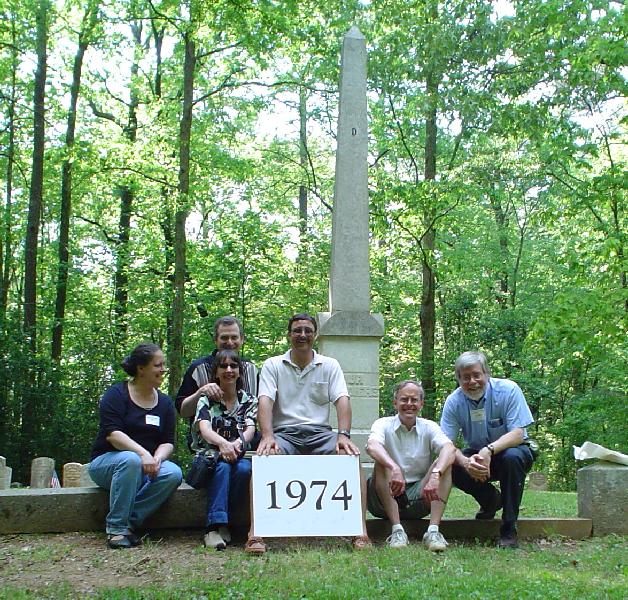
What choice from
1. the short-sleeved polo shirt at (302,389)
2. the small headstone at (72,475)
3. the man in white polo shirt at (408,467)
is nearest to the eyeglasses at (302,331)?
the short-sleeved polo shirt at (302,389)

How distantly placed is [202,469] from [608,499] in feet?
9.01

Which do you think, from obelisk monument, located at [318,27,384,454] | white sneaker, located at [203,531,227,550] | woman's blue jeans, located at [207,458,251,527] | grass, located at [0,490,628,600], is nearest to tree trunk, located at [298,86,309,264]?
obelisk monument, located at [318,27,384,454]

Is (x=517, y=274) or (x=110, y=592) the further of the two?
(x=517, y=274)

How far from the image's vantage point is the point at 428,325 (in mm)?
15633

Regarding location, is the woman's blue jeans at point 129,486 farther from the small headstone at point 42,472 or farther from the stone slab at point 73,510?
the small headstone at point 42,472

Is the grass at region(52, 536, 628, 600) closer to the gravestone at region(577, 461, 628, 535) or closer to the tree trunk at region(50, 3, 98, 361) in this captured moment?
the gravestone at region(577, 461, 628, 535)

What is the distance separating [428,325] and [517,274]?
7199mm

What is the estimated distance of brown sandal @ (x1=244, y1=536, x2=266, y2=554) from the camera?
4367 mm

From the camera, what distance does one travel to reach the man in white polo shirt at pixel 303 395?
4977mm

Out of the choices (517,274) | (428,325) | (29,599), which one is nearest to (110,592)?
(29,599)

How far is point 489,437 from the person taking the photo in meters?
5.08

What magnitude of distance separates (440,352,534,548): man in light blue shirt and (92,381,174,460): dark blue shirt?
1.85 meters

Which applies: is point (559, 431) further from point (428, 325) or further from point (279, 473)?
point (279, 473)

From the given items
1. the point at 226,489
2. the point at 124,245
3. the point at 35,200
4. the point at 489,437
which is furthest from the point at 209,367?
the point at 124,245
